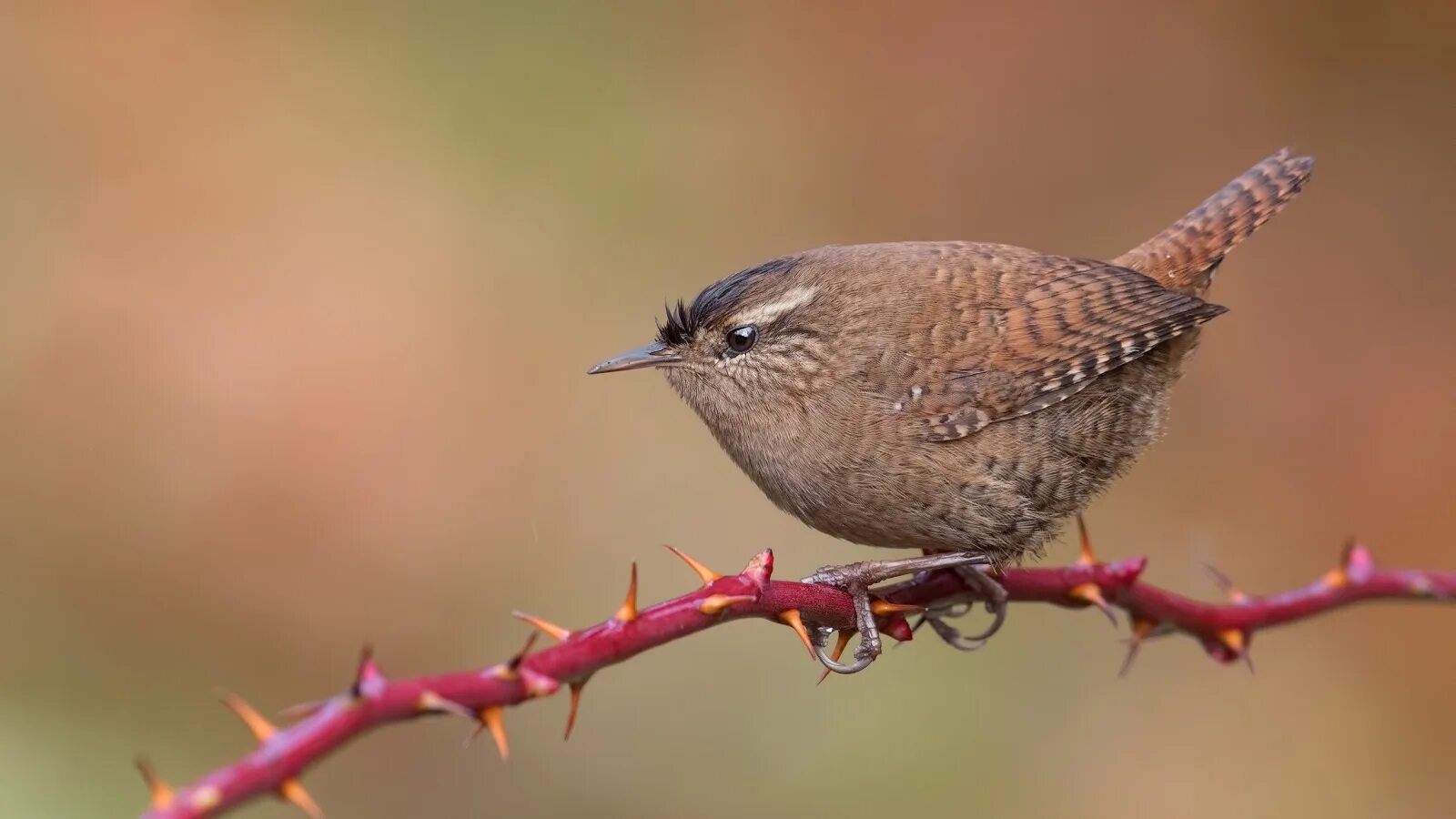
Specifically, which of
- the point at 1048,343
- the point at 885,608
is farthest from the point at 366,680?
the point at 1048,343

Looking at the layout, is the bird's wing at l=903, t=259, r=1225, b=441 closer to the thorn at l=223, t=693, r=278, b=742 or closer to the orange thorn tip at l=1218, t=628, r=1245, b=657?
the orange thorn tip at l=1218, t=628, r=1245, b=657

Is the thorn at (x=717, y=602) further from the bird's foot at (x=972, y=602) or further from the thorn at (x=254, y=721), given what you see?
the bird's foot at (x=972, y=602)

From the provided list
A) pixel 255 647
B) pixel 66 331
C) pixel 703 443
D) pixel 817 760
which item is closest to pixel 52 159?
pixel 66 331

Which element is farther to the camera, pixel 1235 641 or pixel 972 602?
pixel 972 602

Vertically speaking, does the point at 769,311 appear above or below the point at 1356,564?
above

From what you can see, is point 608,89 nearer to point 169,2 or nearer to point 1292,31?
point 169,2

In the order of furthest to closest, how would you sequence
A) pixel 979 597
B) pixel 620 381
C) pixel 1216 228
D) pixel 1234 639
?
1. pixel 620 381
2. pixel 1216 228
3. pixel 979 597
4. pixel 1234 639

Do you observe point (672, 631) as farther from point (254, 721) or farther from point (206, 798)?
point (206, 798)
